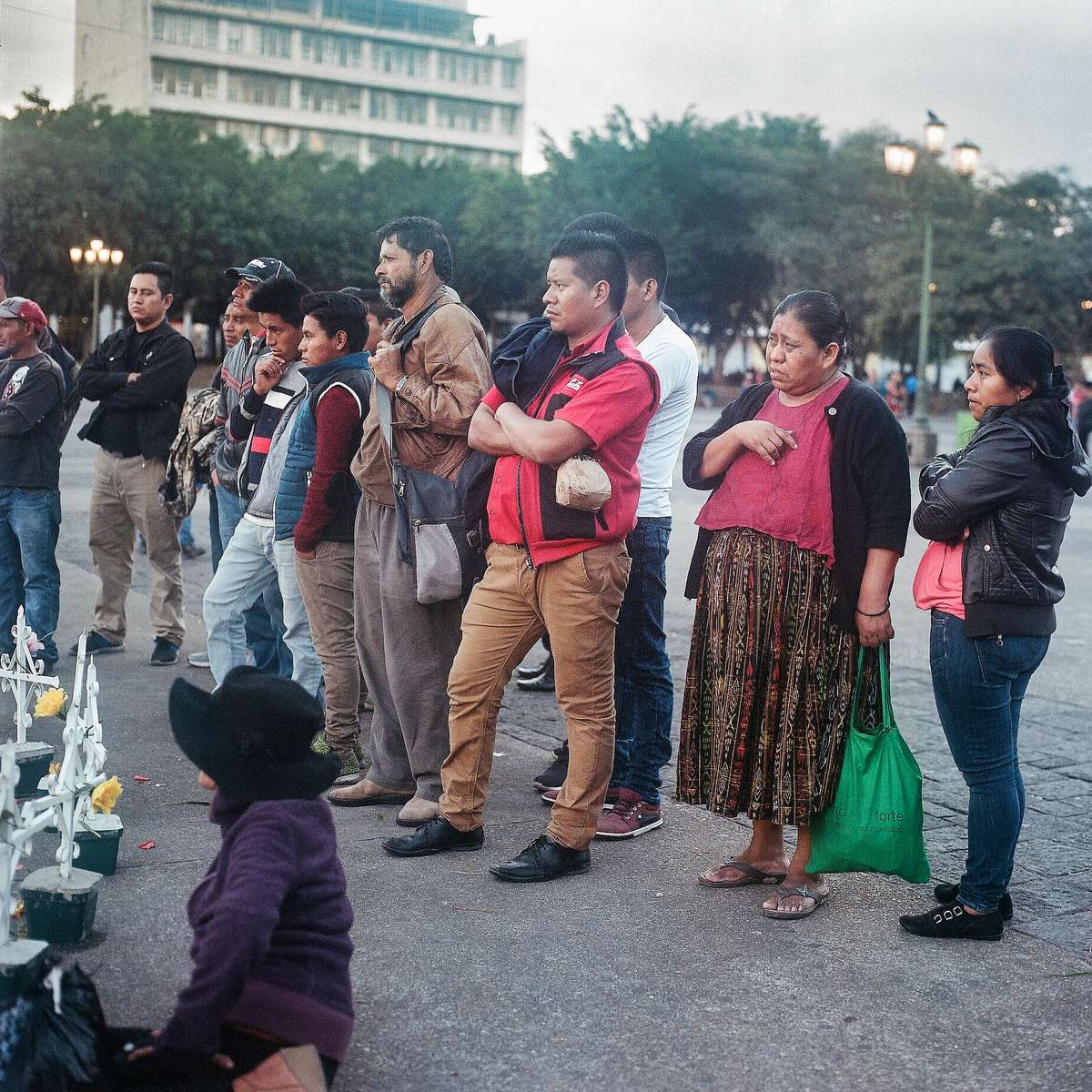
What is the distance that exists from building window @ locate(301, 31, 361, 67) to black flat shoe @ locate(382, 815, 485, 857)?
102196 millimetres

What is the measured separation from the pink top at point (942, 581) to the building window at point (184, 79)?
9828 centimetres

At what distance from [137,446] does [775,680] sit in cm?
437

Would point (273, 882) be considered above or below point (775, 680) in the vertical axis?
below

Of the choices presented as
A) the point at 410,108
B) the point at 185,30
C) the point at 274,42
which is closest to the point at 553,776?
the point at 185,30

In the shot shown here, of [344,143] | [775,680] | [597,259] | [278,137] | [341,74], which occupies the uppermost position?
[341,74]

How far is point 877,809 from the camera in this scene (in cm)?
405

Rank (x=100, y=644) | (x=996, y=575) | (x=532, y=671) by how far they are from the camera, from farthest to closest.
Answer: (x=532, y=671) < (x=100, y=644) < (x=996, y=575)

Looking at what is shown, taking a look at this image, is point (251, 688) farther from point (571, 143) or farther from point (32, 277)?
point (571, 143)

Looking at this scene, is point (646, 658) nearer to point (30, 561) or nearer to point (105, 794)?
point (105, 794)

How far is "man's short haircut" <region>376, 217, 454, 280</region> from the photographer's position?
16.1 feet

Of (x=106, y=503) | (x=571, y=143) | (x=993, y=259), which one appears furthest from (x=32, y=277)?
(x=106, y=503)

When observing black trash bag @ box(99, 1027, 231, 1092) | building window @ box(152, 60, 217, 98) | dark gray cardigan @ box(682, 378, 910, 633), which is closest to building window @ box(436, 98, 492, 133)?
building window @ box(152, 60, 217, 98)

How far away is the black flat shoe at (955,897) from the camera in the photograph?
412cm

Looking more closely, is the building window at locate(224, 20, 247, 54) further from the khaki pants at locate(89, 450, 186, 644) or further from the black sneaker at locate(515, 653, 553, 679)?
the black sneaker at locate(515, 653, 553, 679)
